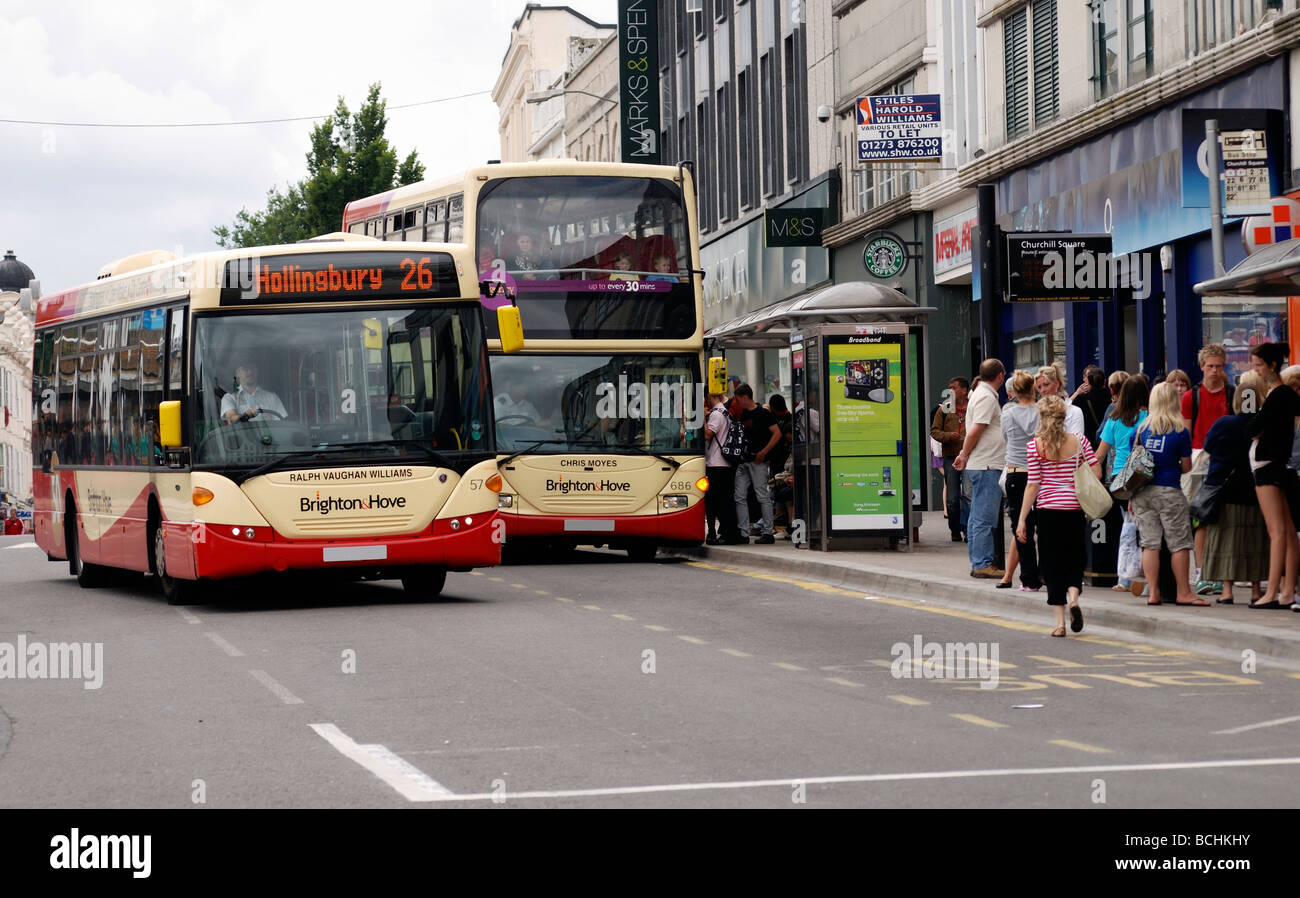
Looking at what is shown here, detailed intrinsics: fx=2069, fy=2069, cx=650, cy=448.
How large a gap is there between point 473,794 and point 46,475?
50.8 feet

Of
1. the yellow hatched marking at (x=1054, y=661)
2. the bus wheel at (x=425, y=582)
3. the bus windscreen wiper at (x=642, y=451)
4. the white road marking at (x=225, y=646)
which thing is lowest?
the yellow hatched marking at (x=1054, y=661)

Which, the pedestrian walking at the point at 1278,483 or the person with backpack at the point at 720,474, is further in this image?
the person with backpack at the point at 720,474

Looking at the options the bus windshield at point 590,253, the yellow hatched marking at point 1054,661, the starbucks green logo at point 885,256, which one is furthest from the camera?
the starbucks green logo at point 885,256

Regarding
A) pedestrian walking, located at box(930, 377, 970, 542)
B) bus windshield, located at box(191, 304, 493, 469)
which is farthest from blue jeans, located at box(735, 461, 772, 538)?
bus windshield, located at box(191, 304, 493, 469)

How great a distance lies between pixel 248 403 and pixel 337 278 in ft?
4.23

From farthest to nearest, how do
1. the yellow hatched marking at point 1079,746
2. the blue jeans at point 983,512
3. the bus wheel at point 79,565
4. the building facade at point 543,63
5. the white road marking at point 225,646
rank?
the building facade at point 543,63, the bus wheel at point 79,565, the blue jeans at point 983,512, the white road marking at point 225,646, the yellow hatched marking at point 1079,746

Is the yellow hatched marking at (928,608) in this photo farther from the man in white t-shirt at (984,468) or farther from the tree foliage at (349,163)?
the tree foliage at (349,163)

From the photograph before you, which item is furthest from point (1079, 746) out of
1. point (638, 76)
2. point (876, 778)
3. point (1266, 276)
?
point (638, 76)

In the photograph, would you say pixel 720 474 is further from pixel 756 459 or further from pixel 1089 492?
pixel 1089 492

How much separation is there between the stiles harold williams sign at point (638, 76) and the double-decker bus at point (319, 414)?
111ft

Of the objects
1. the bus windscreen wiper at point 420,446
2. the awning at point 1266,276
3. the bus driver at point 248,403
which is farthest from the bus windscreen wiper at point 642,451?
the awning at point 1266,276

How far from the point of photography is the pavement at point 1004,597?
12703mm

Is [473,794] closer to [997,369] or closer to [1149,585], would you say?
[1149,585]

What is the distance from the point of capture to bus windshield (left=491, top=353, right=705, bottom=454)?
2217 centimetres
